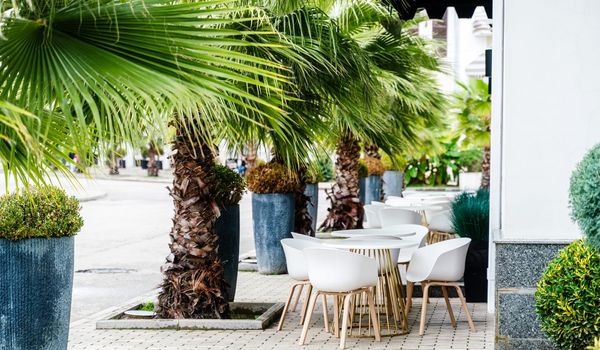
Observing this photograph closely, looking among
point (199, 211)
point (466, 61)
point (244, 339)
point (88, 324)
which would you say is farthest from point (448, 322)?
point (466, 61)

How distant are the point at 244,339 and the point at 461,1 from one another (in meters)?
5.26

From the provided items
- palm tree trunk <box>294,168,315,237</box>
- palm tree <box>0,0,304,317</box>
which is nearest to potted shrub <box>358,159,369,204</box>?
palm tree trunk <box>294,168,315,237</box>

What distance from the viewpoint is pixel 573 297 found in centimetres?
616

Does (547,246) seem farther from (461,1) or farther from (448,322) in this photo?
(461,1)

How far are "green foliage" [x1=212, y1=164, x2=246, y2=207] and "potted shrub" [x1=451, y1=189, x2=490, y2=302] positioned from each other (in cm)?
248

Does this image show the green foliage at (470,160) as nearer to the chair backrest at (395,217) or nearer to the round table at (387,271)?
the chair backrest at (395,217)

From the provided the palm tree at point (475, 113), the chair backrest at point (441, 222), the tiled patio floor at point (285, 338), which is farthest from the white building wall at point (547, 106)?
the palm tree at point (475, 113)

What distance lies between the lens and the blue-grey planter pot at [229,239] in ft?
34.3

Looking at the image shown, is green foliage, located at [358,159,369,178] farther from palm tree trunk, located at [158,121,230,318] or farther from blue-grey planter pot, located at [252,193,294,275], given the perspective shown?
palm tree trunk, located at [158,121,230,318]

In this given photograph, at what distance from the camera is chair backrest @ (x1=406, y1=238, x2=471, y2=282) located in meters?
8.85

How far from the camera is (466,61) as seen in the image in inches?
1906

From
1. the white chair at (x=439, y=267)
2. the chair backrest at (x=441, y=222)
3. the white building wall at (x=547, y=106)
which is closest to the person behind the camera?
the white building wall at (x=547, y=106)

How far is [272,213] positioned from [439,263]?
499 cm

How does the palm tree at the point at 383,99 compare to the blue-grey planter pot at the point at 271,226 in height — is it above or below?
above
